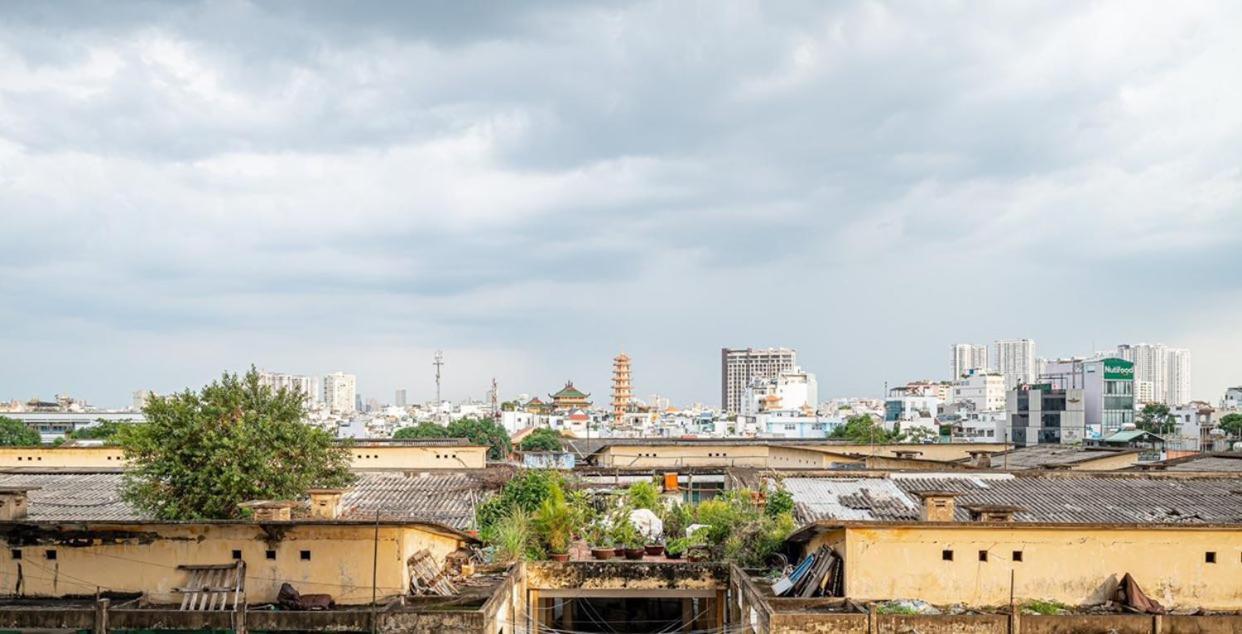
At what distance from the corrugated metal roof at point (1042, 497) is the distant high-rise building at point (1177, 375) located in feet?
521

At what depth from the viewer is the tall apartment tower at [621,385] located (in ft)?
397

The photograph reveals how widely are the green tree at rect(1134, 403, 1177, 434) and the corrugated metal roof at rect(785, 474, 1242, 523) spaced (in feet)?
161

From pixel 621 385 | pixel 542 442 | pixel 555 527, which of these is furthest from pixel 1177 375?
pixel 555 527

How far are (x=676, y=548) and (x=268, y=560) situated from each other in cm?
701

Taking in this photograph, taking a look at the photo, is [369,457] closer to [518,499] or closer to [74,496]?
[74,496]

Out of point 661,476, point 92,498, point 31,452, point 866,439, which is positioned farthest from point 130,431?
point 866,439

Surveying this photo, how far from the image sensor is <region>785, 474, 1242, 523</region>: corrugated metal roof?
18797 millimetres

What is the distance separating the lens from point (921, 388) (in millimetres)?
125062

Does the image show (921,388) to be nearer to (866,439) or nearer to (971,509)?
(866,439)

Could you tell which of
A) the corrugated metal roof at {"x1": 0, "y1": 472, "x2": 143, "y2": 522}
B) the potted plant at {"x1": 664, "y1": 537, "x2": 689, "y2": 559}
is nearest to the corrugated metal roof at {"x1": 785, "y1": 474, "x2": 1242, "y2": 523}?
the potted plant at {"x1": 664, "y1": 537, "x2": 689, "y2": 559}

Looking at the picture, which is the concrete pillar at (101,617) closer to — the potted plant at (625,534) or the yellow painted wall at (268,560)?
the yellow painted wall at (268,560)

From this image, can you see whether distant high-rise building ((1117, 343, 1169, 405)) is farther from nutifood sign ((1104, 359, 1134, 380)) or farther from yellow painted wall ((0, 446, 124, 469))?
yellow painted wall ((0, 446, 124, 469))

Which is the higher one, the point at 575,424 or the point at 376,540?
the point at 376,540

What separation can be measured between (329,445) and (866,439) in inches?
1729
